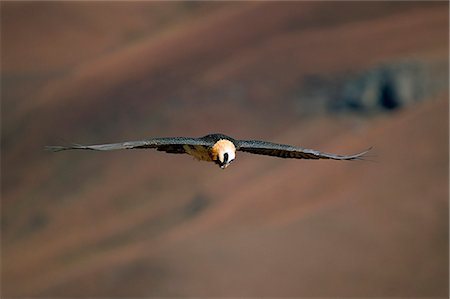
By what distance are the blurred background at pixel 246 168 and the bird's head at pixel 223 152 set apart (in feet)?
135

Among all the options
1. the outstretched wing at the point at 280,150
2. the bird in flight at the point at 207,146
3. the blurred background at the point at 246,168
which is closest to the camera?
the bird in flight at the point at 207,146

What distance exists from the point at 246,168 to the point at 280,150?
49.9 metres

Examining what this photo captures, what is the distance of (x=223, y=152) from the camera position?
18.8m

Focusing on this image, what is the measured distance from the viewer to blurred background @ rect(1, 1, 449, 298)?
6178 cm

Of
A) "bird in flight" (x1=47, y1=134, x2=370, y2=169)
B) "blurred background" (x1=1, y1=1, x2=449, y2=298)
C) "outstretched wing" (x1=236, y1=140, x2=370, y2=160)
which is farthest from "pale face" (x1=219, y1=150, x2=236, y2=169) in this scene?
"blurred background" (x1=1, y1=1, x2=449, y2=298)

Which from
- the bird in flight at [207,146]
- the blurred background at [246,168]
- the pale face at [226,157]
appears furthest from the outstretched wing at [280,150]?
the blurred background at [246,168]

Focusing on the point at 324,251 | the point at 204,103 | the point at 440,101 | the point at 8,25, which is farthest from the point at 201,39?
the point at 324,251

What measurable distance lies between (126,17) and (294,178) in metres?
43.8

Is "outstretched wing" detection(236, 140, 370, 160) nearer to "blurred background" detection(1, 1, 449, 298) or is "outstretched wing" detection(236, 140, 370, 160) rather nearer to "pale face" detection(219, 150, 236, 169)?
"pale face" detection(219, 150, 236, 169)

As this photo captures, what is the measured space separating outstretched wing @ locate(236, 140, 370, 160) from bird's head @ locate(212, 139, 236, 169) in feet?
2.05

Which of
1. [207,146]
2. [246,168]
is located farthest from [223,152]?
[246,168]

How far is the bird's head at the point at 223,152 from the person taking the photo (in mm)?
18766

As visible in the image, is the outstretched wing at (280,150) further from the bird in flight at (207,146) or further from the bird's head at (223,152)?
the bird's head at (223,152)

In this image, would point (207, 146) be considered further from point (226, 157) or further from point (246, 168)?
point (246, 168)
